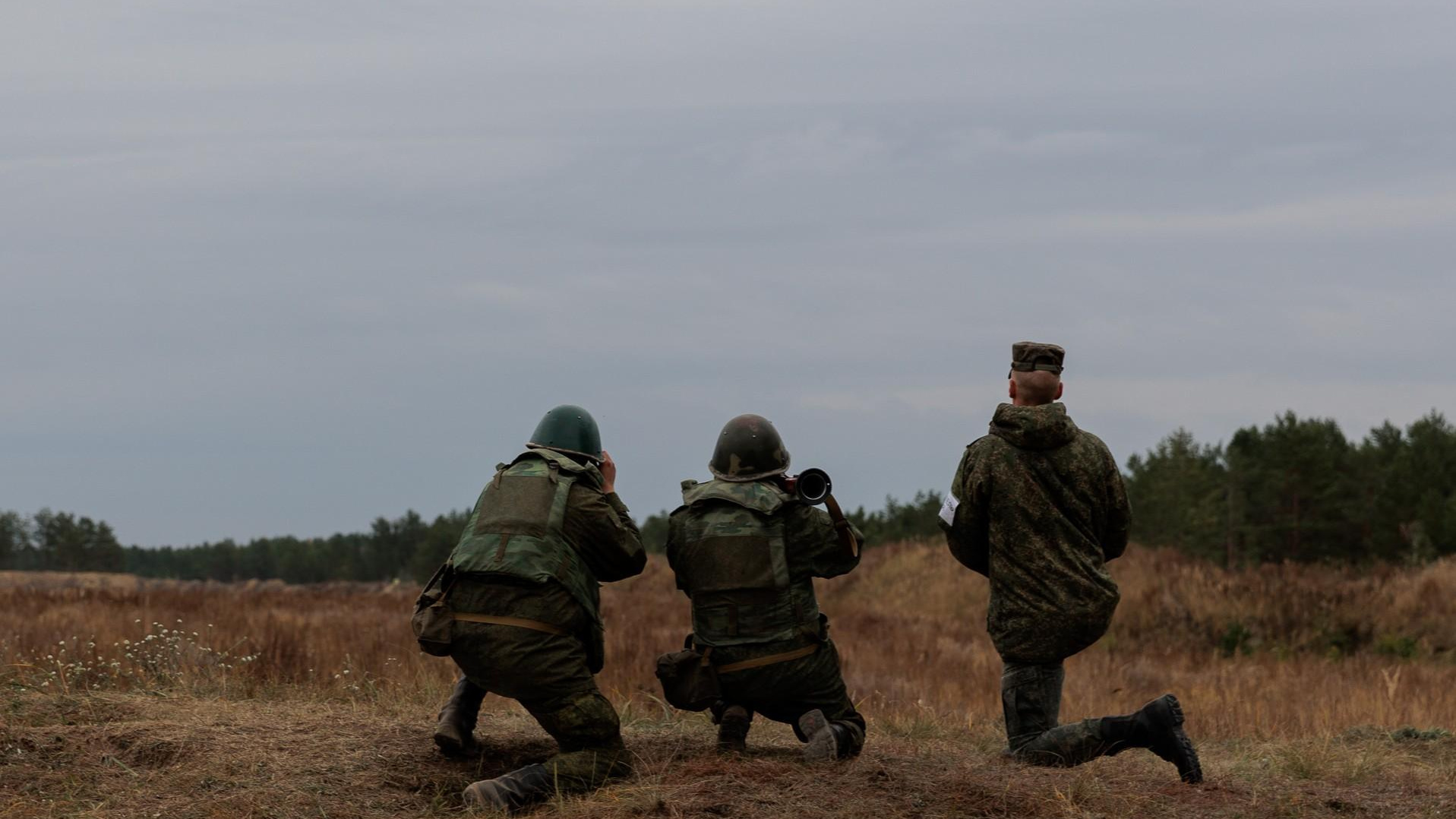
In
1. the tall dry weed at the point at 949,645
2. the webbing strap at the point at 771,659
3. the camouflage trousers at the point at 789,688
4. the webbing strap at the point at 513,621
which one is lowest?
the tall dry weed at the point at 949,645

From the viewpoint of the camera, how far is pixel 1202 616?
19.9 meters

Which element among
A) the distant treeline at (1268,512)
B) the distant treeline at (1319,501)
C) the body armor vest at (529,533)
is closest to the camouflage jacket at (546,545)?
the body armor vest at (529,533)

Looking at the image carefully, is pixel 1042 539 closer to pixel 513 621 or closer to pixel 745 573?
pixel 745 573

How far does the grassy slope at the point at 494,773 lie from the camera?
5859 millimetres

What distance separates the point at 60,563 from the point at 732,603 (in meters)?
67.8

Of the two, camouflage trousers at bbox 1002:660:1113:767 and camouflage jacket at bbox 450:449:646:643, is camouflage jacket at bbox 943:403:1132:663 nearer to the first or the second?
camouflage trousers at bbox 1002:660:1113:767

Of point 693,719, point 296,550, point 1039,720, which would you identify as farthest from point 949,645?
point 296,550

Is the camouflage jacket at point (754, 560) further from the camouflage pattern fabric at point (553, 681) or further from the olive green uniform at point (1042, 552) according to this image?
the olive green uniform at point (1042, 552)

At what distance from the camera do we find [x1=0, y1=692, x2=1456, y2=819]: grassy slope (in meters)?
5.86

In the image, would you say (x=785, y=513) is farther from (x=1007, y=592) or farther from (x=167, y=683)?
(x=167, y=683)

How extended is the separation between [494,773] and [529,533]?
1370mm

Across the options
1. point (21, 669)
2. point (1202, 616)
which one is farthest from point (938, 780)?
point (1202, 616)

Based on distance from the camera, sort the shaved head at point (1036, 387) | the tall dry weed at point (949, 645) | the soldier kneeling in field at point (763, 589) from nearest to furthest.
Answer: the soldier kneeling in field at point (763, 589) < the shaved head at point (1036, 387) < the tall dry weed at point (949, 645)

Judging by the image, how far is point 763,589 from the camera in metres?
6.52
